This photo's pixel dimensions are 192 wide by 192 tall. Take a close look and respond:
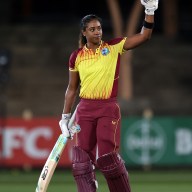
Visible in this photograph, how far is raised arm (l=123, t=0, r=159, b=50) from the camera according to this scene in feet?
33.8

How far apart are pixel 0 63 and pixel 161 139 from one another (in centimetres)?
362

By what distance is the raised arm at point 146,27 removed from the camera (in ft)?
33.8

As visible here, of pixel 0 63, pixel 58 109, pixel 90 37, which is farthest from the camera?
pixel 58 109

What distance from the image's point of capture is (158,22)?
3275 cm

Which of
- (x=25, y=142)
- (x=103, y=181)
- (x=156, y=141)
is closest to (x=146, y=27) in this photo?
(x=103, y=181)

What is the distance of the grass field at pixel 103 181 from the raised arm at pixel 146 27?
564cm

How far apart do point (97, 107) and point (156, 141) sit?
10469 millimetres

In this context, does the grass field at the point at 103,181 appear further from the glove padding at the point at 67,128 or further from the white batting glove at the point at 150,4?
the white batting glove at the point at 150,4

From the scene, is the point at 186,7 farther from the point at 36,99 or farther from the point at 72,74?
the point at 72,74

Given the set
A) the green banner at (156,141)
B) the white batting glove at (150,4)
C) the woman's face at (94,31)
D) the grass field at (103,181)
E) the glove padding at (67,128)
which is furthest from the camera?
the green banner at (156,141)

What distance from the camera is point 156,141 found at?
21016 millimetres

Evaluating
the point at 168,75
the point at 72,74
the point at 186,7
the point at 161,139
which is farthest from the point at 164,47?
the point at 72,74

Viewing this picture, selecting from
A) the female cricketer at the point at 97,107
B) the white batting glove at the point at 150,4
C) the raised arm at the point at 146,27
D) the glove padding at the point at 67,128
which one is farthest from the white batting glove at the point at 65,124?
the white batting glove at the point at 150,4

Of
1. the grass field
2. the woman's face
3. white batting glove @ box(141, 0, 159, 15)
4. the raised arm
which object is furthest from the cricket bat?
the grass field
